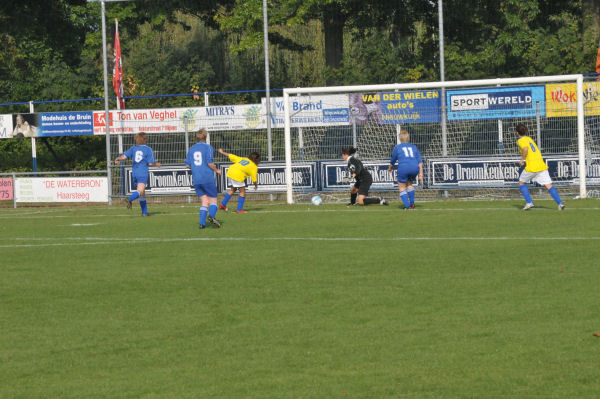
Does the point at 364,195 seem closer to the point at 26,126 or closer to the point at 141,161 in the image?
the point at 141,161

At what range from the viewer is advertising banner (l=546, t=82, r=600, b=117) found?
23.8m

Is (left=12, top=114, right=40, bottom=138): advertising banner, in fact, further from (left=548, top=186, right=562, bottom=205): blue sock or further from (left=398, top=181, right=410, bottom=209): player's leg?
(left=548, top=186, right=562, bottom=205): blue sock

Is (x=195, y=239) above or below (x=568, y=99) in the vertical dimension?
below

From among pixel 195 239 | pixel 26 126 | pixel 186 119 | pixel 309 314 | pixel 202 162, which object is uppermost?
pixel 26 126

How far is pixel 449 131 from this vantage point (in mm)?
25000

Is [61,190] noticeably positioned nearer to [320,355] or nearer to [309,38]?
[309,38]

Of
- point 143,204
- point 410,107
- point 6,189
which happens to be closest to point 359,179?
point 410,107

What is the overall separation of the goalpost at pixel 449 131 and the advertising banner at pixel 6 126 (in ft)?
36.2

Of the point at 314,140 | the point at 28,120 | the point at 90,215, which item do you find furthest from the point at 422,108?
the point at 28,120

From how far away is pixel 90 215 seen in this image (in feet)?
77.3

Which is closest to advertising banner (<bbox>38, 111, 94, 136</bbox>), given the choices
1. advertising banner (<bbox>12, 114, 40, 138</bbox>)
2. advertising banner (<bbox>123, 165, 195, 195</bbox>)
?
advertising banner (<bbox>12, 114, 40, 138</bbox>)

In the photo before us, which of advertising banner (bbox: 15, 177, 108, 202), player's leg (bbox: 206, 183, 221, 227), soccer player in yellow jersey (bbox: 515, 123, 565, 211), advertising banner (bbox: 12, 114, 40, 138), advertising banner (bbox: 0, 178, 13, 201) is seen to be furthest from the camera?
advertising banner (bbox: 12, 114, 40, 138)

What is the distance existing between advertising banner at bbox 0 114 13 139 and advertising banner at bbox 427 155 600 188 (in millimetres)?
15449

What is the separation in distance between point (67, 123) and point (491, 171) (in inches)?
593
